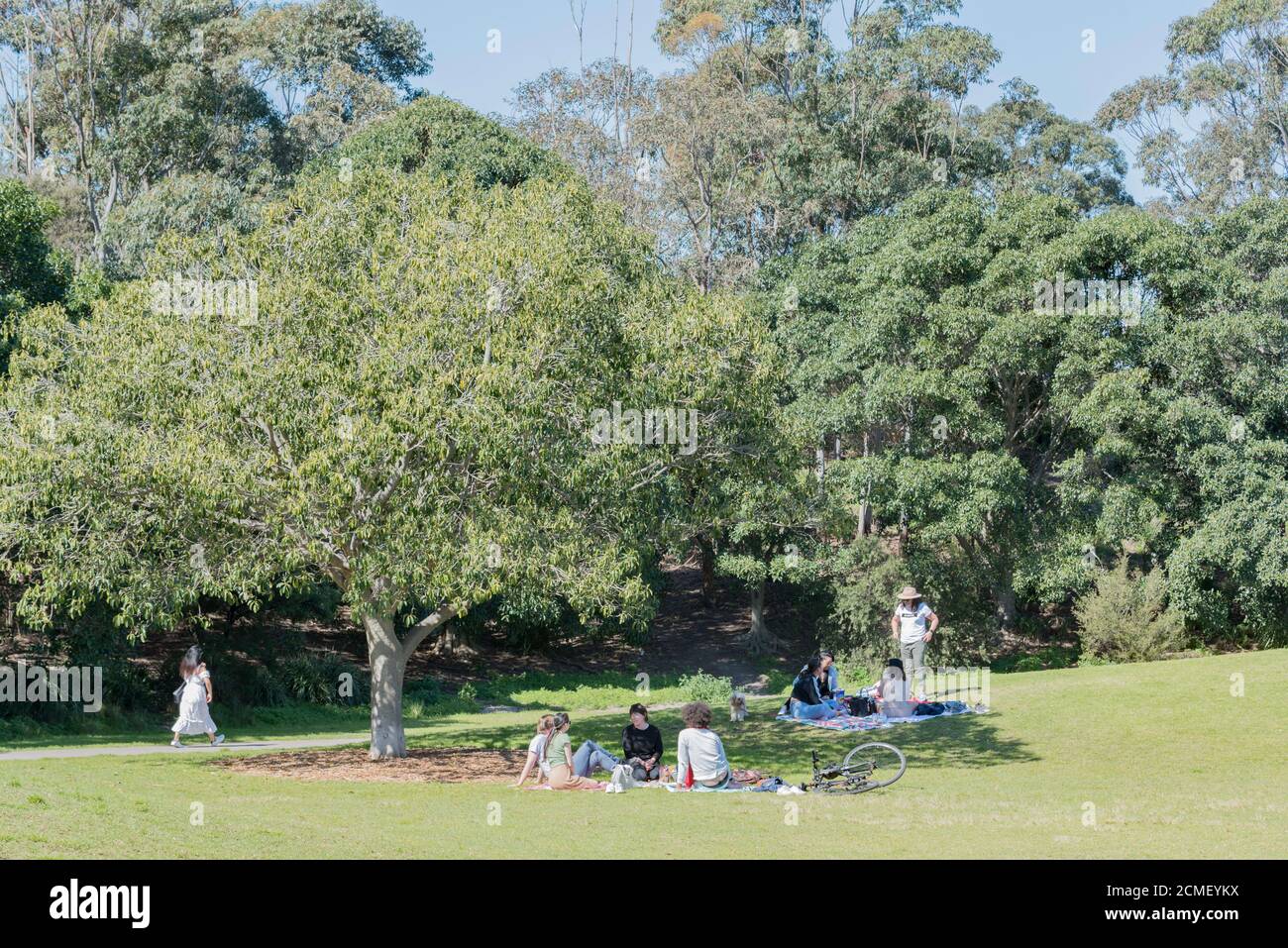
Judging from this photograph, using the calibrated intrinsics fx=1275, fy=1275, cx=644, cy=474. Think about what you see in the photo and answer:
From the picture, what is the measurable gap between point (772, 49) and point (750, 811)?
43240 mm

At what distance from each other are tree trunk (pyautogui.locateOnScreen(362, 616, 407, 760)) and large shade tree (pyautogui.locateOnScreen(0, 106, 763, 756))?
1.18 m

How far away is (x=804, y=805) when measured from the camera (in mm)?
14031

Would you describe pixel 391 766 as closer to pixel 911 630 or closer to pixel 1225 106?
pixel 911 630

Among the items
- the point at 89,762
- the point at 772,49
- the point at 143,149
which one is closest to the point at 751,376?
the point at 89,762

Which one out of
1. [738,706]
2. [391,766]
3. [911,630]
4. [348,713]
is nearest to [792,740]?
[738,706]

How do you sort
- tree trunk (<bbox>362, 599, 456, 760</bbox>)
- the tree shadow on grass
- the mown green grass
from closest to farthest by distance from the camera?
the tree shadow on grass
tree trunk (<bbox>362, 599, 456, 760</bbox>)
the mown green grass

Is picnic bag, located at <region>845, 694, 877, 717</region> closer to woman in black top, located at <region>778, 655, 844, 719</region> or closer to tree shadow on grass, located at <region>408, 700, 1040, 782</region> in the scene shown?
woman in black top, located at <region>778, 655, 844, 719</region>

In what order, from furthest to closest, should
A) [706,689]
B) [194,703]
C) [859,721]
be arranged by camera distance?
[706,689] → [859,721] → [194,703]

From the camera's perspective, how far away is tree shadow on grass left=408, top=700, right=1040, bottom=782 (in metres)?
18.5

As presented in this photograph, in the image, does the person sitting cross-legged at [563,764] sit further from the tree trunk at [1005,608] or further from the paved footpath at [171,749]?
the tree trunk at [1005,608]

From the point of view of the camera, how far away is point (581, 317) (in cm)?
1802

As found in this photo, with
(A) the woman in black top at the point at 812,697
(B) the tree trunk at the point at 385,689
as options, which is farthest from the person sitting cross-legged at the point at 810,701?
(B) the tree trunk at the point at 385,689

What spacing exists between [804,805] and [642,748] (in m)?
3.02

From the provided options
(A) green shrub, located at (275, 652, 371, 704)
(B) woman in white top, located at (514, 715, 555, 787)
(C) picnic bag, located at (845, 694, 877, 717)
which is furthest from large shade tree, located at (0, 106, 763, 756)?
(A) green shrub, located at (275, 652, 371, 704)
